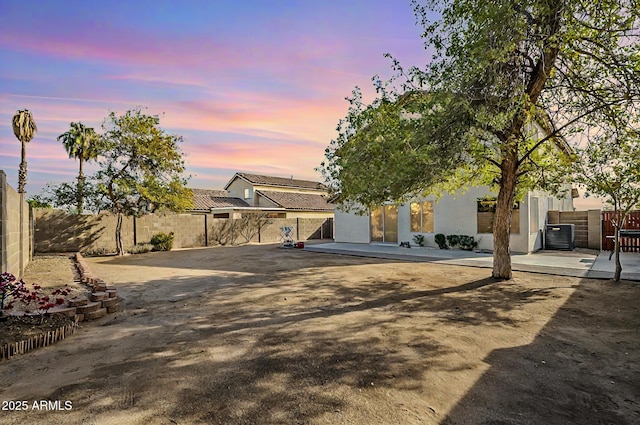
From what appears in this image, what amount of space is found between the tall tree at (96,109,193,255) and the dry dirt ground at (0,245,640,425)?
9.30m

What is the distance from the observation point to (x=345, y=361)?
3521 millimetres

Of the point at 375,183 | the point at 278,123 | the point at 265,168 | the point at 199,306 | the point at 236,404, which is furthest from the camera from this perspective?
the point at 265,168

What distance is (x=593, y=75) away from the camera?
6.52 m

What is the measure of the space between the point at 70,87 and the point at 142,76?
6.16 feet

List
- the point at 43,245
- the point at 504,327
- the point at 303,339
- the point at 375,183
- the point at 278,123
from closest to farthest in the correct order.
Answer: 1. the point at 303,339
2. the point at 504,327
3. the point at 375,183
4. the point at 278,123
5. the point at 43,245

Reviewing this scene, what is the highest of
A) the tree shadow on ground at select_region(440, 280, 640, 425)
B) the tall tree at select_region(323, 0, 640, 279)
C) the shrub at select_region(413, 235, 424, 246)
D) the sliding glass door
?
the tall tree at select_region(323, 0, 640, 279)

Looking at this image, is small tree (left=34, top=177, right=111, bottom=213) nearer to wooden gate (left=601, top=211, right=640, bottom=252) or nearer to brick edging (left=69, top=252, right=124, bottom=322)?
brick edging (left=69, top=252, right=124, bottom=322)

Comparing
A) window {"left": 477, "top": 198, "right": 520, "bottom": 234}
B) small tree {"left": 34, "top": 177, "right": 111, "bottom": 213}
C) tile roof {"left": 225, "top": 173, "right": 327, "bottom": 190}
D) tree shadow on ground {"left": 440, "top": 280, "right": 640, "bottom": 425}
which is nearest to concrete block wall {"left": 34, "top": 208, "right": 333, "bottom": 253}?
small tree {"left": 34, "top": 177, "right": 111, "bottom": 213}

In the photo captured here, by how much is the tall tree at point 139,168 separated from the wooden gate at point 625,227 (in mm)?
18982

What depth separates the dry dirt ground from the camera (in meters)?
2.60

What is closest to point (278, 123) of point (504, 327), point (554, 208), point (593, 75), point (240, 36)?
point (240, 36)

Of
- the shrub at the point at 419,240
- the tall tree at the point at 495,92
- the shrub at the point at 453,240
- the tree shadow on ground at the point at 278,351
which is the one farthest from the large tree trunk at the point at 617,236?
the shrub at the point at 419,240

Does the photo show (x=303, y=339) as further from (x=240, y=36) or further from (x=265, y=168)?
(x=265, y=168)

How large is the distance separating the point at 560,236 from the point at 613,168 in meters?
7.39
